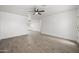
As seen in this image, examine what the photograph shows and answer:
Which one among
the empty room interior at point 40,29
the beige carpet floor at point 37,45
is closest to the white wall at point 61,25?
the empty room interior at point 40,29

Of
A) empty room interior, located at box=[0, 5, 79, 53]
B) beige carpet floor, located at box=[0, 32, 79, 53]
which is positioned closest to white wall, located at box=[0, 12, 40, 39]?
empty room interior, located at box=[0, 5, 79, 53]

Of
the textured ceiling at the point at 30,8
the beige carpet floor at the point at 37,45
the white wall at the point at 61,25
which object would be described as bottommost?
the beige carpet floor at the point at 37,45

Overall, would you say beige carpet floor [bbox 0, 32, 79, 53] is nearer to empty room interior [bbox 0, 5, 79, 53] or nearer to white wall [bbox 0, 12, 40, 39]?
empty room interior [bbox 0, 5, 79, 53]

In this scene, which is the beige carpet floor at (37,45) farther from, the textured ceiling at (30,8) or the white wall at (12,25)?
the textured ceiling at (30,8)

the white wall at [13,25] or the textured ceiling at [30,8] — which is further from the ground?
the textured ceiling at [30,8]

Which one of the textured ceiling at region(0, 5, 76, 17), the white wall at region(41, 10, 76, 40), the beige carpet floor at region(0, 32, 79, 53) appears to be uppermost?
the textured ceiling at region(0, 5, 76, 17)

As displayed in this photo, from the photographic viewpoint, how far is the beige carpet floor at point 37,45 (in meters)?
2.17

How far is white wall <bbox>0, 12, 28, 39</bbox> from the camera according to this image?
2139mm

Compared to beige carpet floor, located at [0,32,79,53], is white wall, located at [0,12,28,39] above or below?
above

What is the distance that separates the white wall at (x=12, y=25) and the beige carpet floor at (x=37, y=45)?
10 cm
